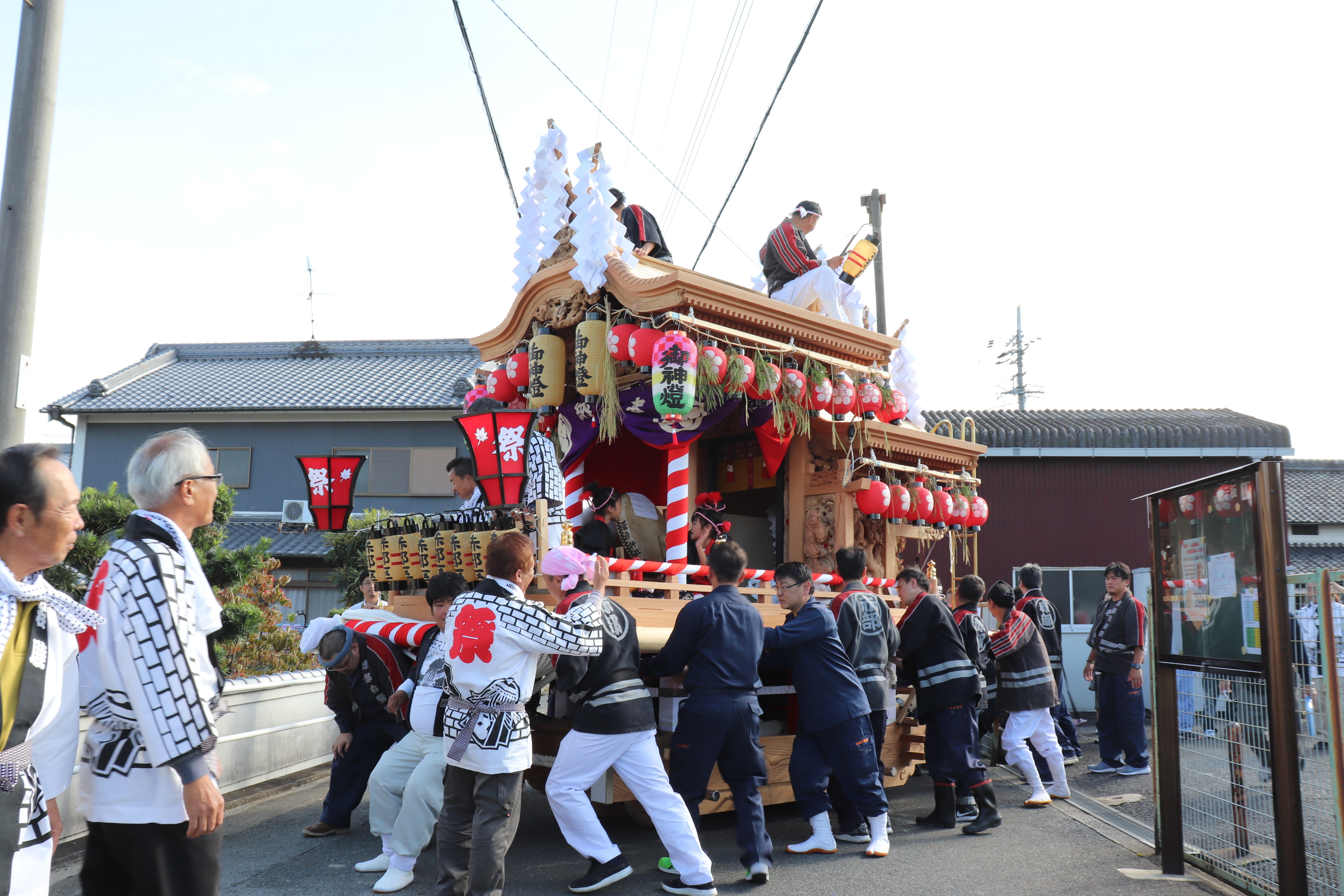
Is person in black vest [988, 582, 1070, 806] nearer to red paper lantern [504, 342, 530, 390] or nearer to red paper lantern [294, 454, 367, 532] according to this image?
red paper lantern [504, 342, 530, 390]

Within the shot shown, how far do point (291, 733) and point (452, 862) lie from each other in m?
4.42

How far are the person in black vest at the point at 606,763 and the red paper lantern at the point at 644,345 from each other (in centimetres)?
218

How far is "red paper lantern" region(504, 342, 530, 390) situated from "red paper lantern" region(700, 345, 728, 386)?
1.87 m

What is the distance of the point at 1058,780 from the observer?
7.47m

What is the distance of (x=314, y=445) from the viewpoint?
19.1 m

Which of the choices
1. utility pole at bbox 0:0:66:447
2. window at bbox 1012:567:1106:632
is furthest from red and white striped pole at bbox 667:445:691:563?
window at bbox 1012:567:1106:632

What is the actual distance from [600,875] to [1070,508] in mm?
13087

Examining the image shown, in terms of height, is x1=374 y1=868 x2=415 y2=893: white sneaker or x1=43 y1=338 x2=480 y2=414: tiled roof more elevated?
x1=43 y1=338 x2=480 y2=414: tiled roof

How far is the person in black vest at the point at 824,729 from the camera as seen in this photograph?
18.5ft

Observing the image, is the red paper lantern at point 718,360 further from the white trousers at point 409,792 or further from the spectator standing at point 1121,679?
the spectator standing at point 1121,679

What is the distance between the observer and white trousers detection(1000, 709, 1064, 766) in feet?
23.3

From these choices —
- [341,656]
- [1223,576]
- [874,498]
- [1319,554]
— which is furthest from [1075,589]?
A: [341,656]

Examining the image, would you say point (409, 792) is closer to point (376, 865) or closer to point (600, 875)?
point (376, 865)

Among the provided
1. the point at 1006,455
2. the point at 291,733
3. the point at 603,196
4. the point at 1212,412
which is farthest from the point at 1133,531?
the point at 291,733
